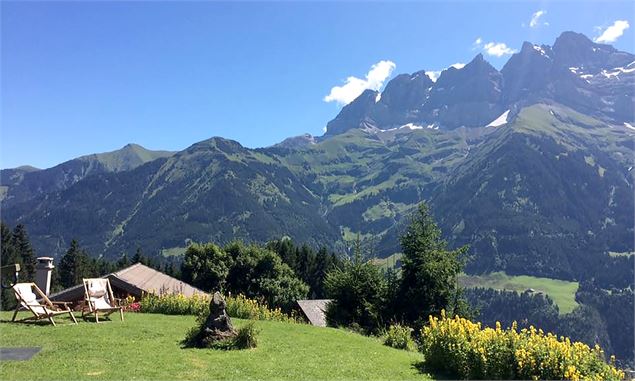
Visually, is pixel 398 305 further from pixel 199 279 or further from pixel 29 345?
pixel 199 279

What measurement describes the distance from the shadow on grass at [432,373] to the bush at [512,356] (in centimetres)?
15

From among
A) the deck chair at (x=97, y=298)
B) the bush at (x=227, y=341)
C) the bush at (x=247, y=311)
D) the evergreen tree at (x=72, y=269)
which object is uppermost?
the deck chair at (x=97, y=298)

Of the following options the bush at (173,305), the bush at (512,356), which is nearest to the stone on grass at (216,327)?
the bush at (512,356)

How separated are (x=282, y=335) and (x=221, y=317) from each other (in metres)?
3.13

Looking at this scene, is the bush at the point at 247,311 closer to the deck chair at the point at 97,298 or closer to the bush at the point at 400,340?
the deck chair at the point at 97,298

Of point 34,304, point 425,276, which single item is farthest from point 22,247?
point 425,276

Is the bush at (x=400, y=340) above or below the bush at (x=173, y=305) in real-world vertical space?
below

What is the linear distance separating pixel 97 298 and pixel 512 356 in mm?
13844

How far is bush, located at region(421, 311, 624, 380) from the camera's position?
1002 cm

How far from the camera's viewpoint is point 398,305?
22344 millimetres

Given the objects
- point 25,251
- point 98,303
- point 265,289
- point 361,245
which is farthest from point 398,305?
point 25,251

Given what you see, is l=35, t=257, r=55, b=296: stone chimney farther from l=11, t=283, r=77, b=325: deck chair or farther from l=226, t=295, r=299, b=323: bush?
l=226, t=295, r=299, b=323: bush

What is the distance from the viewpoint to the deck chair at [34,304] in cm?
1431

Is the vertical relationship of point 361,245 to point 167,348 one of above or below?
above
